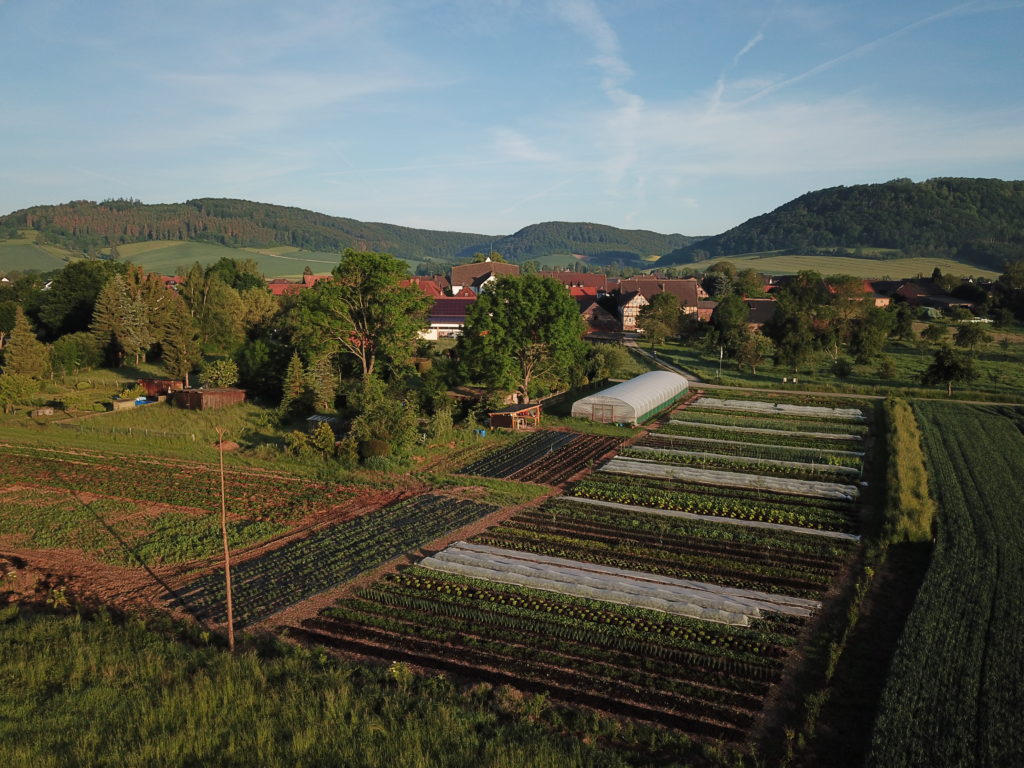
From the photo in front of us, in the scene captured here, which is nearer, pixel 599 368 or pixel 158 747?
pixel 158 747

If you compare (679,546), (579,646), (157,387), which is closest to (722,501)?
(679,546)

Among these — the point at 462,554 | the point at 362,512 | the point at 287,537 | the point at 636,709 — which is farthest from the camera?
the point at 362,512

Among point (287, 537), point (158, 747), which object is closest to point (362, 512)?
point (287, 537)

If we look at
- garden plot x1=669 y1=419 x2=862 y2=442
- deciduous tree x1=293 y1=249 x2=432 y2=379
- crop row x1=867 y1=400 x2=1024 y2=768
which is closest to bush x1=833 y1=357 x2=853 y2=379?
garden plot x1=669 y1=419 x2=862 y2=442

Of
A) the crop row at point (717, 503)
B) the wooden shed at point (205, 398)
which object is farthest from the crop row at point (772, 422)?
the wooden shed at point (205, 398)

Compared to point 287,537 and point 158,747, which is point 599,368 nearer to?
point 287,537

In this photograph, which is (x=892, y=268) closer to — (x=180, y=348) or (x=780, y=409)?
(x=780, y=409)
